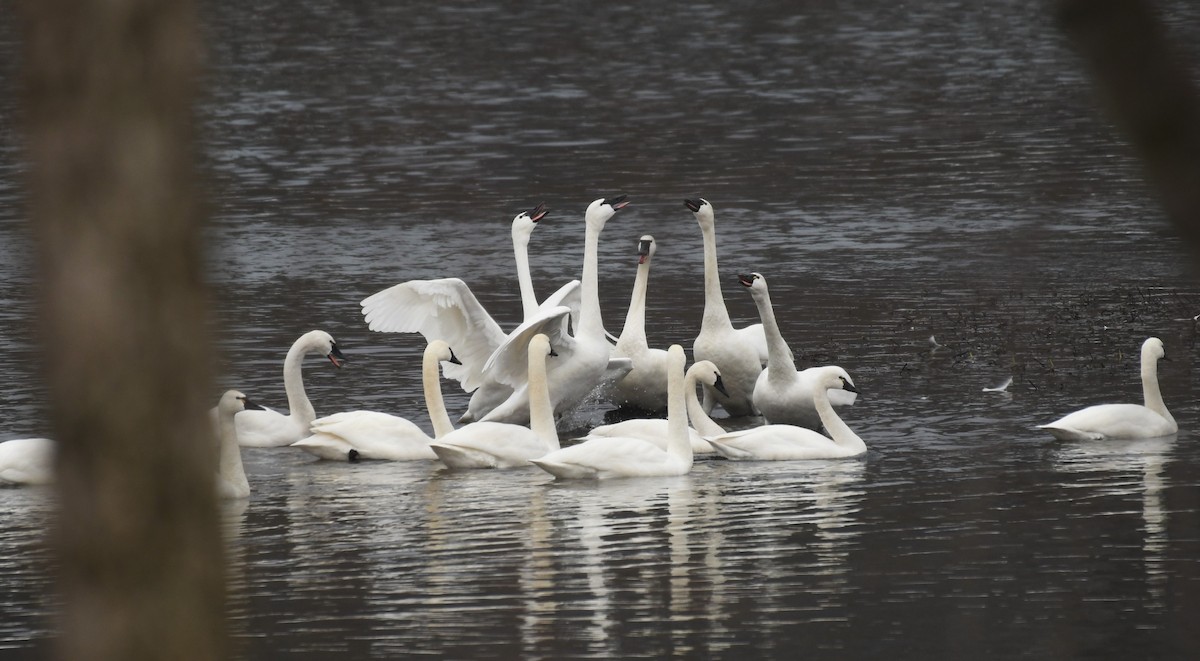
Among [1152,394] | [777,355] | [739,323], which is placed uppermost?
[777,355]

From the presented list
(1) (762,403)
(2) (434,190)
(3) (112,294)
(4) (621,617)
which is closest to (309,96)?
(2) (434,190)

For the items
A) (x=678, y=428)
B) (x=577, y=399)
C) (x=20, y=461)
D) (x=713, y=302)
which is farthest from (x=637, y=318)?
(x=20, y=461)

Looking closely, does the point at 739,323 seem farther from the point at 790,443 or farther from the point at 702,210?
the point at 790,443

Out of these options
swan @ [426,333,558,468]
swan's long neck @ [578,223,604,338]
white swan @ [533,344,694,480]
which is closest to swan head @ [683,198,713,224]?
swan's long neck @ [578,223,604,338]

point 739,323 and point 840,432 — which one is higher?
point 840,432

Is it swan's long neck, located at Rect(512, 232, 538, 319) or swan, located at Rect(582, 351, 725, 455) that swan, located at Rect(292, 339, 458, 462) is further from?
swan's long neck, located at Rect(512, 232, 538, 319)

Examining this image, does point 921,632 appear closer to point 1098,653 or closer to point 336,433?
point 1098,653

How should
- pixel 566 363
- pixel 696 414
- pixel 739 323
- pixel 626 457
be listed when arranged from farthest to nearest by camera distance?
pixel 739 323 → pixel 566 363 → pixel 696 414 → pixel 626 457

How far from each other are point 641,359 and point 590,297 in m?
0.55

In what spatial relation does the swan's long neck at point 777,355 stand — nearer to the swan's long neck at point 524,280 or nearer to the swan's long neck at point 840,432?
the swan's long neck at point 840,432

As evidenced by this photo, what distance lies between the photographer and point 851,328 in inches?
580

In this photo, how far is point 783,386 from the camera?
11984mm

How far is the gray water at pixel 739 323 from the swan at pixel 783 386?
420 mm

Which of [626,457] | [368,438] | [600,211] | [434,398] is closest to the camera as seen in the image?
[626,457]
